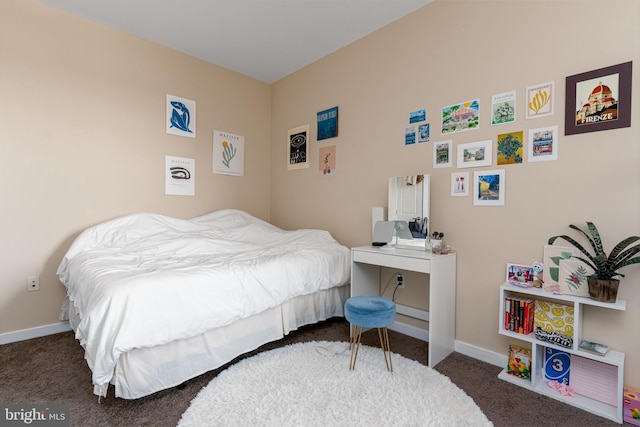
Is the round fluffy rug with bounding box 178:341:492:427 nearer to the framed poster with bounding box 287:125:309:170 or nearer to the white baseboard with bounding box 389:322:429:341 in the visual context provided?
the white baseboard with bounding box 389:322:429:341

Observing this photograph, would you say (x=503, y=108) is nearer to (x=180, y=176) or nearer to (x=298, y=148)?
(x=298, y=148)

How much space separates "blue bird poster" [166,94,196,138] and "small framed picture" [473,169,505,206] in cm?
281

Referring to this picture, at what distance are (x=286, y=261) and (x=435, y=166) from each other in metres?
1.36

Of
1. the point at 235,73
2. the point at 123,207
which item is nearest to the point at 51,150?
the point at 123,207

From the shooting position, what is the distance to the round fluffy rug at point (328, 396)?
1.49 meters

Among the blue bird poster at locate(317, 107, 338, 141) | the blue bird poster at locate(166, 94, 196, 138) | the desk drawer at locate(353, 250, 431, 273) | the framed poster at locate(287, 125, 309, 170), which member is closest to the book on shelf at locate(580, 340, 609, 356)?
the desk drawer at locate(353, 250, 431, 273)

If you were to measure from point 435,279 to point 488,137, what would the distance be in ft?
A: 3.40

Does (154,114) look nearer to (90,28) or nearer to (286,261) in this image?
(90,28)

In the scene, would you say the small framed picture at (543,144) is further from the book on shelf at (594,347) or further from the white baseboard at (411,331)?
the white baseboard at (411,331)

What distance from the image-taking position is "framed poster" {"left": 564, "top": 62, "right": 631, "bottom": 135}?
5.33 ft

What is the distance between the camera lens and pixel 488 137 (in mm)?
2105

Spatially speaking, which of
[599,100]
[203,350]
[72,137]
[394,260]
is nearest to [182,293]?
[203,350]

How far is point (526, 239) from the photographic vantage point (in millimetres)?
1950

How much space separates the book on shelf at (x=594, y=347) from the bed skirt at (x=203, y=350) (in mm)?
1684
